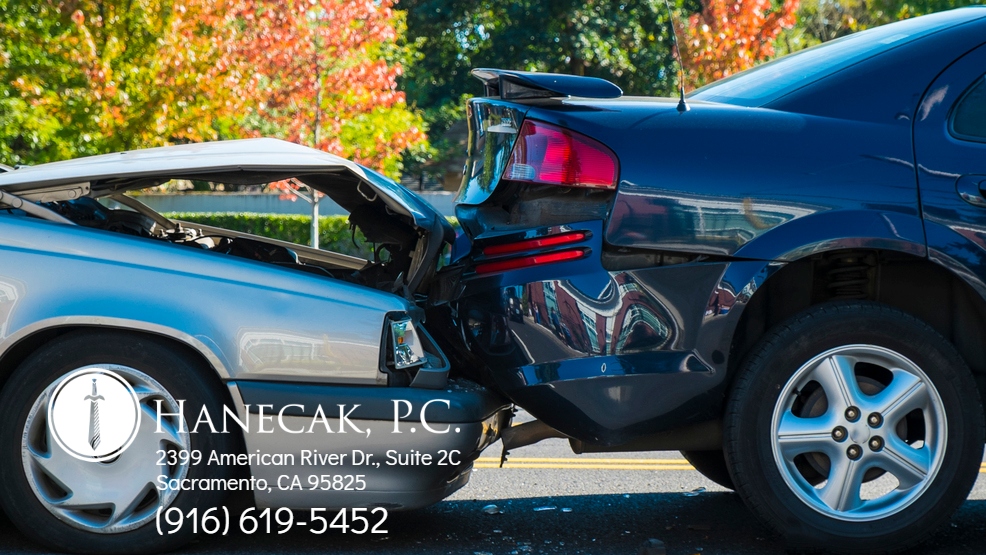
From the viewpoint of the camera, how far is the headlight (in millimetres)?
3260

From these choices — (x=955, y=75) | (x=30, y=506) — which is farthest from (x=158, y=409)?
(x=955, y=75)

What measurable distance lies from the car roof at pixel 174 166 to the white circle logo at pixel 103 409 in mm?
649

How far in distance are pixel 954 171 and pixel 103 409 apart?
9.31 feet

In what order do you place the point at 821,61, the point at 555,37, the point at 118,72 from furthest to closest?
the point at 555,37, the point at 118,72, the point at 821,61

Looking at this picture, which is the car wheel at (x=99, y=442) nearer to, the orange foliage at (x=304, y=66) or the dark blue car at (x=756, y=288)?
the dark blue car at (x=756, y=288)

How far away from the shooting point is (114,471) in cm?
317

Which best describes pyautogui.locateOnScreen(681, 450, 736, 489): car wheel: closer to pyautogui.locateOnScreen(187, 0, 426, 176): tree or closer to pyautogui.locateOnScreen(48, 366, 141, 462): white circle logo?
pyautogui.locateOnScreen(48, 366, 141, 462): white circle logo

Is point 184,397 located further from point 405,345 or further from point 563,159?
point 563,159

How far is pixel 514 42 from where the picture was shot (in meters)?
28.7

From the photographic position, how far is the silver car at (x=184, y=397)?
3.14 metres

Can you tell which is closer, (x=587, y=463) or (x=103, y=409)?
(x=103, y=409)

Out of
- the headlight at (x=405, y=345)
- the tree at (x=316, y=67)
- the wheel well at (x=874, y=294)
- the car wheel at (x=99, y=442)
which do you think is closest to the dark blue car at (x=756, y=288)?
the wheel well at (x=874, y=294)

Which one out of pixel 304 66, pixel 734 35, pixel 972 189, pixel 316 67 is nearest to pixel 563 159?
pixel 972 189

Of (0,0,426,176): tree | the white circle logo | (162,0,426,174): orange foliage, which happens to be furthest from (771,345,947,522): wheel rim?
(162,0,426,174): orange foliage
